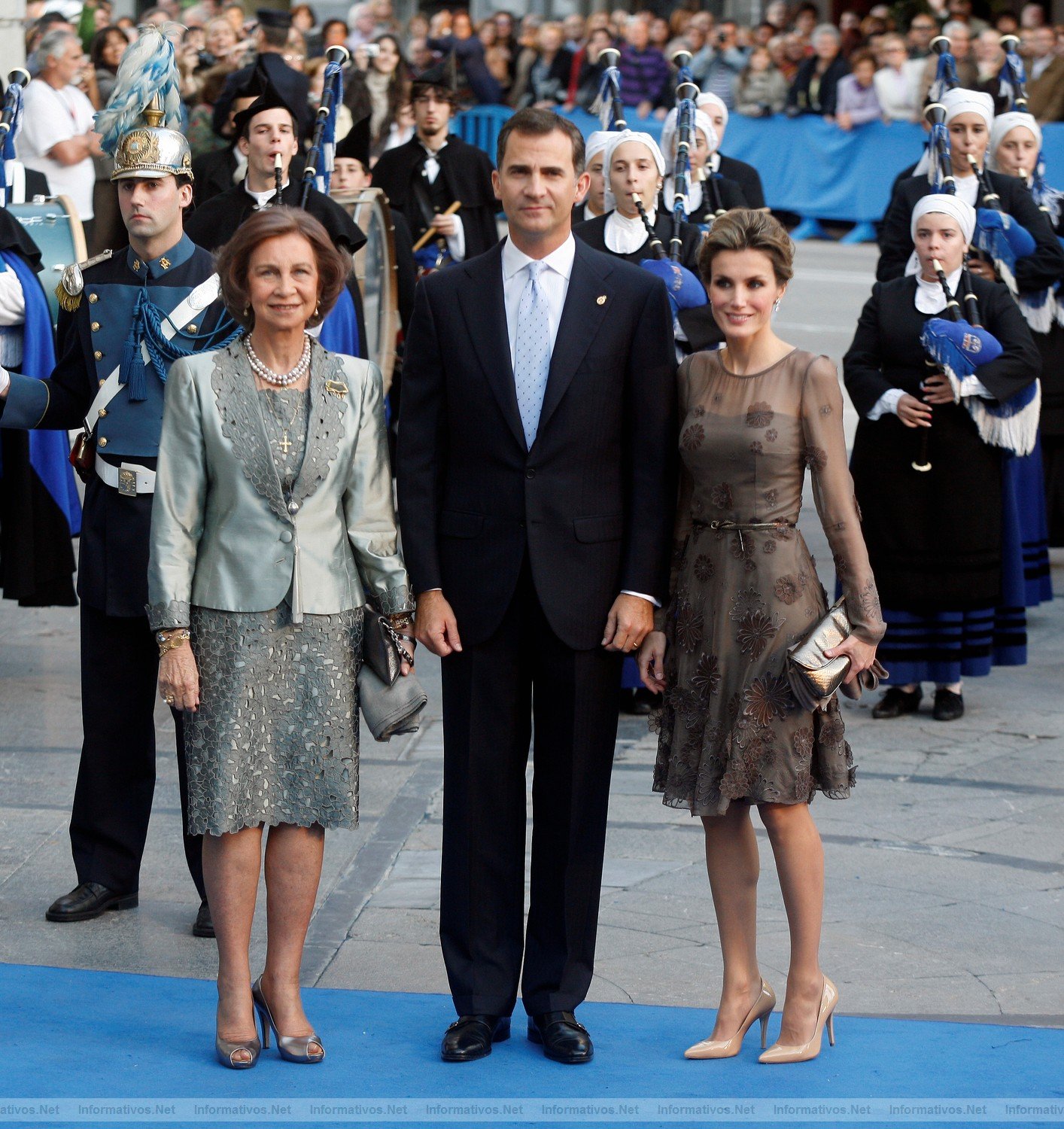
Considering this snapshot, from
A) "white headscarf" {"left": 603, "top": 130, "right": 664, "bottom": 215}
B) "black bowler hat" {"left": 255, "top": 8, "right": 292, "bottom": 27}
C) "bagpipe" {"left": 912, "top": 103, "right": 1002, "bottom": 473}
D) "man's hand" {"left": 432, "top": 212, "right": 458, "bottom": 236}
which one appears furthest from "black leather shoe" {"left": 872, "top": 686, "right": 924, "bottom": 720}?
"black bowler hat" {"left": 255, "top": 8, "right": 292, "bottom": 27}

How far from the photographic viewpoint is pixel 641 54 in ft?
57.8

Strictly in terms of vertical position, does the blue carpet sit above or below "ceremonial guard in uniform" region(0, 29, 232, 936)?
below

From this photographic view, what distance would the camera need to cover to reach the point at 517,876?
13.2 ft

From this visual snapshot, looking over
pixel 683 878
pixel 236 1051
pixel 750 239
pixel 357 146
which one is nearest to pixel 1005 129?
pixel 357 146

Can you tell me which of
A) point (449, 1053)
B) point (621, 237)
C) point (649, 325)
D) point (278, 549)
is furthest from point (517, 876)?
point (621, 237)

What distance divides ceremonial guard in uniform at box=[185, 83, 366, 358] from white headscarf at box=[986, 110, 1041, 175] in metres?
2.63

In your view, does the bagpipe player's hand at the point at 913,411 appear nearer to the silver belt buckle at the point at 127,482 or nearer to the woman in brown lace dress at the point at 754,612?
the woman in brown lace dress at the point at 754,612

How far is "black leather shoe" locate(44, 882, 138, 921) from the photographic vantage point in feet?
15.5

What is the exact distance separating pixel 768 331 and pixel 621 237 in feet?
8.98

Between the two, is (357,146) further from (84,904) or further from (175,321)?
(84,904)

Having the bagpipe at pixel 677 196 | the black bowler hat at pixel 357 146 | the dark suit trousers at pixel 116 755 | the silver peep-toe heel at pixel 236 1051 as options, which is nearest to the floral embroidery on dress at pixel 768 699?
the silver peep-toe heel at pixel 236 1051

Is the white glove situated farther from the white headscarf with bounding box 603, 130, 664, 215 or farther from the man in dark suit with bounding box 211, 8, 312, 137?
the white headscarf with bounding box 603, 130, 664, 215

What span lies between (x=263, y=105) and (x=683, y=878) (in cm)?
306

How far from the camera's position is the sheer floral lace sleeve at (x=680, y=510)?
3.95 meters
